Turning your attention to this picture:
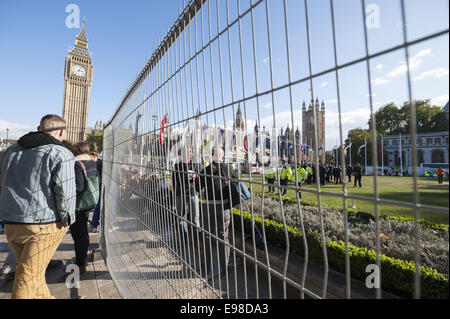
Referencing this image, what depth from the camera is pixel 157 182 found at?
2105mm

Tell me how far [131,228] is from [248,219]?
105 inches

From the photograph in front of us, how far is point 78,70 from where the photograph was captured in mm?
65125

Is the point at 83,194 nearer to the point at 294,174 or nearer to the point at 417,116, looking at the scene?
the point at 294,174

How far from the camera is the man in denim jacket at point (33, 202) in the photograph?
6.68 feet

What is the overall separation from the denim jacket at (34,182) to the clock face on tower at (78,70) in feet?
249

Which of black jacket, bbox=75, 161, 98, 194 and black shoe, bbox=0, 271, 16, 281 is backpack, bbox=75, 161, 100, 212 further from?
black shoe, bbox=0, 271, 16, 281

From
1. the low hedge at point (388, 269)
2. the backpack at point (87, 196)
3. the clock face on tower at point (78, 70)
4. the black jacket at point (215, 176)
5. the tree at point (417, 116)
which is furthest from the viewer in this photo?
the clock face on tower at point (78, 70)

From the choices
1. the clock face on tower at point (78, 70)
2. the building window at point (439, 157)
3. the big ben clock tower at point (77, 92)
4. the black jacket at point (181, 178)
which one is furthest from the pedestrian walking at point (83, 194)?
the clock face on tower at point (78, 70)

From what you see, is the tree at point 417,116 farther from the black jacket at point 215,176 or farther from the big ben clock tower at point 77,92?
the big ben clock tower at point 77,92

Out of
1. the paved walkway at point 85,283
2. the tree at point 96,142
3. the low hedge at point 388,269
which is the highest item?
the tree at point 96,142

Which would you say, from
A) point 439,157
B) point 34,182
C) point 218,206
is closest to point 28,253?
point 34,182

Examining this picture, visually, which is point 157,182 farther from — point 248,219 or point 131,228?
point 248,219

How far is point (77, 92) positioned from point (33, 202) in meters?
73.9
